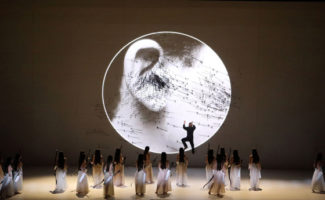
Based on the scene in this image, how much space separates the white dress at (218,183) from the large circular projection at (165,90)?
290 cm

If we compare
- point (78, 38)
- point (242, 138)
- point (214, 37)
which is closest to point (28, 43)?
point (78, 38)

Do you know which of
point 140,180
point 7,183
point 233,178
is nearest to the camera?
point 7,183

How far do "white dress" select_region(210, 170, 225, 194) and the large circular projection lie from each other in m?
2.90

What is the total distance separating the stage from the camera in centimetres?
916

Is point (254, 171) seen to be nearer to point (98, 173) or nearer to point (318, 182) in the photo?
point (318, 182)

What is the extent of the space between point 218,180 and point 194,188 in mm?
801

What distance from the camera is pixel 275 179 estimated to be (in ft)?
36.3

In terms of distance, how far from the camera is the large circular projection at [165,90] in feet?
40.0

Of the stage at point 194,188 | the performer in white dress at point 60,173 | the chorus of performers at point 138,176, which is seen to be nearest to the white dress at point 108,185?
the chorus of performers at point 138,176

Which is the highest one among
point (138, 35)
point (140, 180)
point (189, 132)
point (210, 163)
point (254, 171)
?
point (138, 35)

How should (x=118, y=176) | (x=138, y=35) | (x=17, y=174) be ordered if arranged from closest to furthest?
(x=17, y=174)
(x=118, y=176)
(x=138, y=35)

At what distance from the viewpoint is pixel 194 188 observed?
9898 millimetres

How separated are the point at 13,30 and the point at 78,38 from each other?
1.71 meters

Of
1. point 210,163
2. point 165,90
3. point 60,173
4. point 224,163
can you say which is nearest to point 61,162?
point 60,173
